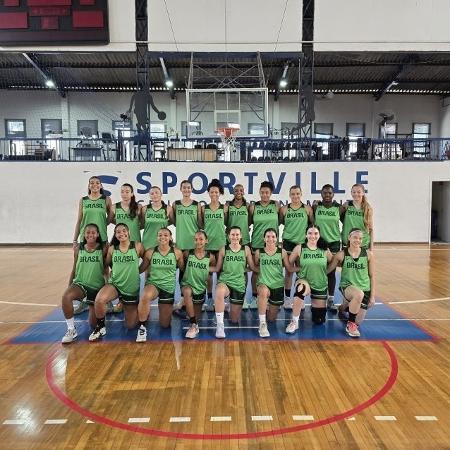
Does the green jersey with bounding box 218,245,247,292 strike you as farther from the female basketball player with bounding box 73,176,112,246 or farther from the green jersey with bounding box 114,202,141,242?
the female basketball player with bounding box 73,176,112,246

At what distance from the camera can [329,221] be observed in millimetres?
4973

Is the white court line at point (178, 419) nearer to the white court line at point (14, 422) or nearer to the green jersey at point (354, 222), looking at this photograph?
the white court line at point (14, 422)

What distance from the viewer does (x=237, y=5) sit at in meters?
10.7

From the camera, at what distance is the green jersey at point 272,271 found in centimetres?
432

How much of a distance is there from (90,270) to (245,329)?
5.85ft

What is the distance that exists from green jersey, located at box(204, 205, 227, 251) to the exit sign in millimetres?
8046

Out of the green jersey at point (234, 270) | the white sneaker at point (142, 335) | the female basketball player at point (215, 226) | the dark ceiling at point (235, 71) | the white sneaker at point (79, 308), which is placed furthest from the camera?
the dark ceiling at point (235, 71)

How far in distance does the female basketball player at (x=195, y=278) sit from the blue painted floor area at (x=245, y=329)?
24 cm

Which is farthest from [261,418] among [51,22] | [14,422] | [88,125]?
[88,125]

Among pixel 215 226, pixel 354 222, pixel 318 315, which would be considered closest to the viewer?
pixel 318 315

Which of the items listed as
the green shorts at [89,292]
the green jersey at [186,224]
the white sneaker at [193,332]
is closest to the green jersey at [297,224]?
the green jersey at [186,224]

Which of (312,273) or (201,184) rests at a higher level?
(201,184)

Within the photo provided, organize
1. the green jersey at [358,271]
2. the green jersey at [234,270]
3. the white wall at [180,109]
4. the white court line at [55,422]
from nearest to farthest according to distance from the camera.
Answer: the white court line at [55,422]
the green jersey at [358,271]
the green jersey at [234,270]
the white wall at [180,109]

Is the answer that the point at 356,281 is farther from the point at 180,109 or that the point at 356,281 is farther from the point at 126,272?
the point at 180,109
